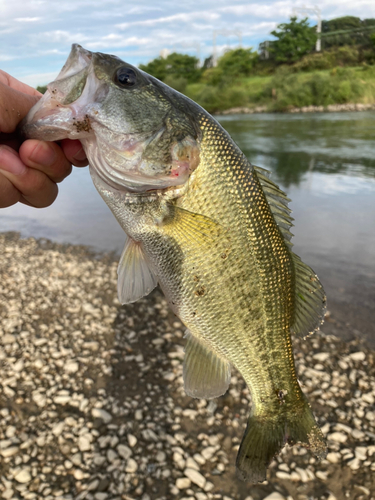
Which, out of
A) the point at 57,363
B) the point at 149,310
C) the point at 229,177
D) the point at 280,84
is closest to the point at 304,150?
the point at 149,310

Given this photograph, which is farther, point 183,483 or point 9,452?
point 9,452

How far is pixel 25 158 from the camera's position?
79.4 inches

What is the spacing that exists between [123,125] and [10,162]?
0.75 m

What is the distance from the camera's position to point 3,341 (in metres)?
4.71

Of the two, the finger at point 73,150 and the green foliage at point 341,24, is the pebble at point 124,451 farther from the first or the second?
the green foliage at point 341,24

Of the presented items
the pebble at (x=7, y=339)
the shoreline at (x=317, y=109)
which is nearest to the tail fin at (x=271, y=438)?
the pebble at (x=7, y=339)

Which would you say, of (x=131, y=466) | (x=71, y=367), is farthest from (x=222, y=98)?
(x=131, y=466)

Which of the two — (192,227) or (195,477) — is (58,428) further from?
(192,227)

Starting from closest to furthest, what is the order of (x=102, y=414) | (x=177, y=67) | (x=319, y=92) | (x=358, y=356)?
(x=102, y=414), (x=358, y=356), (x=319, y=92), (x=177, y=67)

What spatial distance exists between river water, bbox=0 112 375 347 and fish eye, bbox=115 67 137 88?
4.43m

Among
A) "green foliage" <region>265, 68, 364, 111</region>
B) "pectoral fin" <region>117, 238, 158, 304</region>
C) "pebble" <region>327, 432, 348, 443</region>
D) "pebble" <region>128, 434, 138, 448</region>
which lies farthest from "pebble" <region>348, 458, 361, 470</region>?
"green foliage" <region>265, 68, 364, 111</region>

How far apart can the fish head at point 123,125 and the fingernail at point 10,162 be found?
360mm

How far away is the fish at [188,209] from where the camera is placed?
1.66 metres

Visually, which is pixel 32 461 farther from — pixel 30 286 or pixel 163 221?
pixel 30 286
